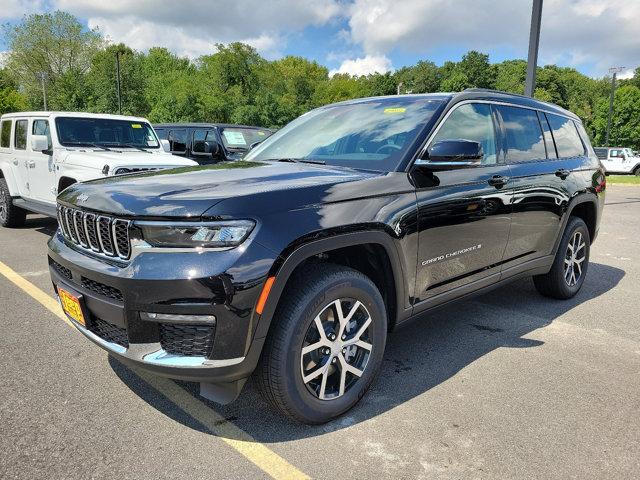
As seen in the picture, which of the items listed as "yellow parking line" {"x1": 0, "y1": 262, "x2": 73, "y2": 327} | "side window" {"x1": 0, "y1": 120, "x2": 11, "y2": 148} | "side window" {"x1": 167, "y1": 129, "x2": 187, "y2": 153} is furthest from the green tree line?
"yellow parking line" {"x1": 0, "y1": 262, "x2": 73, "y2": 327}

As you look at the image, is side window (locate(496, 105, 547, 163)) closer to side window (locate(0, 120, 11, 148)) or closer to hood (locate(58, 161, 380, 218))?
hood (locate(58, 161, 380, 218))

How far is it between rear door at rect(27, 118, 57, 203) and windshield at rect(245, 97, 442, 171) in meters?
4.55

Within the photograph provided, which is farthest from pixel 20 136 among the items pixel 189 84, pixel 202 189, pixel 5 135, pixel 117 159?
pixel 189 84

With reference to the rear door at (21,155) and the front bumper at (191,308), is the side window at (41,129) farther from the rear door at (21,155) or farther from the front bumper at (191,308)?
the front bumper at (191,308)

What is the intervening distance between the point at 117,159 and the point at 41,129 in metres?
1.89

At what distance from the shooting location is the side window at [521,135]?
395 centimetres

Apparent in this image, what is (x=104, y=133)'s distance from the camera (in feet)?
25.9

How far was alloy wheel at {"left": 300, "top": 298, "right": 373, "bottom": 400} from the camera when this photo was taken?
2598mm

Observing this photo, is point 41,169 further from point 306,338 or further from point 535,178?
point 535,178

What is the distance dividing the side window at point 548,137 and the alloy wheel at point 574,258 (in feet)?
2.80

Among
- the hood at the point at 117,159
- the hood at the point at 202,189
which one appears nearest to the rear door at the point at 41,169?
the hood at the point at 117,159

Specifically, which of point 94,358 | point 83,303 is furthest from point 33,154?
point 83,303

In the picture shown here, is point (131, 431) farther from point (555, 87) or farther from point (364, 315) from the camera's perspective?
point (555, 87)

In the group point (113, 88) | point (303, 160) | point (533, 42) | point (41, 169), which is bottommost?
point (41, 169)
